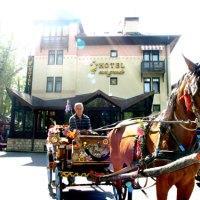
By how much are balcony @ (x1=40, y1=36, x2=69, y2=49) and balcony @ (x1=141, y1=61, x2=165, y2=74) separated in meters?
9.29

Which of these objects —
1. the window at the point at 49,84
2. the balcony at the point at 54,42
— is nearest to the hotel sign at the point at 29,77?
the window at the point at 49,84

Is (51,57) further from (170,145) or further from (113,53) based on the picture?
(170,145)

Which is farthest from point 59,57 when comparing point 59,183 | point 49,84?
point 59,183

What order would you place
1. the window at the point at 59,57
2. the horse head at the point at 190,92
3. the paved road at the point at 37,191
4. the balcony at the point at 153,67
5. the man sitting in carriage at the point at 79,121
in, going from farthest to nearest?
the window at the point at 59,57, the balcony at the point at 153,67, the paved road at the point at 37,191, the man sitting in carriage at the point at 79,121, the horse head at the point at 190,92

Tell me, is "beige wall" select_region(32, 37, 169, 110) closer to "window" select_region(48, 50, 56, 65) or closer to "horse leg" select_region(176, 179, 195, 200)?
"window" select_region(48, 50, 56, 65)

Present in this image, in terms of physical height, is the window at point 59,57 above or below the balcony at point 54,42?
below

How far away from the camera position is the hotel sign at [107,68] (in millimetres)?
35219

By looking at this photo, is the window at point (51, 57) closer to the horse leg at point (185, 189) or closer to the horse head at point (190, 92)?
the horse leg at point (185, 189)

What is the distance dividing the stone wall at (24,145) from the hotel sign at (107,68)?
1069cm

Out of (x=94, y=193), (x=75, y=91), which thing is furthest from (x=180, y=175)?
(x=75, y=91)

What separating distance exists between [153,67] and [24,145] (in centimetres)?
1588

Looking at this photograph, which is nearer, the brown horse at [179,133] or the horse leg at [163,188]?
the brown horse at [179,133]

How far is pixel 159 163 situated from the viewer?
170 inches

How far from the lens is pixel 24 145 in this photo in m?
29.2
